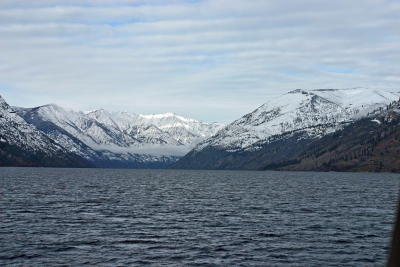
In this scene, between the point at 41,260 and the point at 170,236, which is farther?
the point at 170,236

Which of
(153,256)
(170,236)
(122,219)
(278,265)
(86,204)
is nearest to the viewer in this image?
(278,265)

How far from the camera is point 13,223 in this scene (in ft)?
250

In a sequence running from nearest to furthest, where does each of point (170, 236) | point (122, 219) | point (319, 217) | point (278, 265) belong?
point (278, 265) → point (170, 236) → point (122, 219) → point (319, 217)

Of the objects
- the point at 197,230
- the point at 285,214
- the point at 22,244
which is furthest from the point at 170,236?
the point at 285,214

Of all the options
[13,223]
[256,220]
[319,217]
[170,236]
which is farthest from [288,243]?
[13,223]

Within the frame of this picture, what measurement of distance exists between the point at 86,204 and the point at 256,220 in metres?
43.5

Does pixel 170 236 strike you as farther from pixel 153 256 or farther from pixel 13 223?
pixel 13 223

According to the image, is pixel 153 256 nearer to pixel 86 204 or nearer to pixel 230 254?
pixel 230 254

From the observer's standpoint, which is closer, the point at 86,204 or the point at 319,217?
the point at 319,217

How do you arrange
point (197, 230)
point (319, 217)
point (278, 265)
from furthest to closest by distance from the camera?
point (319, 217)
point (197, 230)
point (278, 265)

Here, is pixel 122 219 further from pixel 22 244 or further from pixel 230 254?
pixel 230 254

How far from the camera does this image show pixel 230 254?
55594 millimetres

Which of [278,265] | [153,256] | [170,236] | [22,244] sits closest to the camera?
[278,265]

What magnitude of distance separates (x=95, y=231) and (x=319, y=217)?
136 ft
